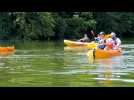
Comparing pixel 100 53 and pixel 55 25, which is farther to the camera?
pixel 55 25

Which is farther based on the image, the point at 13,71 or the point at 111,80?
the point at 13,71

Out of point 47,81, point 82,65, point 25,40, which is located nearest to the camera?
point 47,81

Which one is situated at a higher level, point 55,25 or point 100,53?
point 55,25

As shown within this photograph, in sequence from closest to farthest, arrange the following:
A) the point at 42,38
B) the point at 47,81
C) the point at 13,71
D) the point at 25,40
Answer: the point at 47,81
the point at 13,71
the point at 25,40
the point at 42,38

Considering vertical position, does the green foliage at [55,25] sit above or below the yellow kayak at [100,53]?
above

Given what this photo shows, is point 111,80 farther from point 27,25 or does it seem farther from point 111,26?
point 111,26

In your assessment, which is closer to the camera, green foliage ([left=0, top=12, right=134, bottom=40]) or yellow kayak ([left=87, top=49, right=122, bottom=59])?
yellow kayak ([left=87, top=49, right=122, bottom=59])

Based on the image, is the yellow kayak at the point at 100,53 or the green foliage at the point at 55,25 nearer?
the yellow kayak at the point at 100,53

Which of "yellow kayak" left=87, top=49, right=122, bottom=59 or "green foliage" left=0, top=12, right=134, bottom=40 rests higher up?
"green foliage" left=0, top=12, right=134, bottom=40

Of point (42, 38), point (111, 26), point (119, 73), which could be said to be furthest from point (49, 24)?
point (119, 73)

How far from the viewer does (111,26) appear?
177 feet

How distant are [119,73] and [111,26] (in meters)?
39.8
